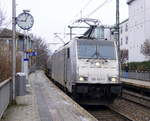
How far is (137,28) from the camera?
6500 centimetres

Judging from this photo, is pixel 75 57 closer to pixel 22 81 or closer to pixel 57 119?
pixel 22 81

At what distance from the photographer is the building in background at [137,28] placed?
60.4 meters

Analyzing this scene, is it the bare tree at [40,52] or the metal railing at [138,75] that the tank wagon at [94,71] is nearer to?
the metal railing at [138,75]

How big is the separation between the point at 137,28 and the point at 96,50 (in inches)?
1907

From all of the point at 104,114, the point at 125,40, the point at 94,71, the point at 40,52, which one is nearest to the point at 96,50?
the point at 94,71

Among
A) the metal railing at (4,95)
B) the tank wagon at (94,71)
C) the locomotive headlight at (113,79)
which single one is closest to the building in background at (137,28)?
the tank wagon at (94,71)

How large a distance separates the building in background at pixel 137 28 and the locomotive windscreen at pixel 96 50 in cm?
3952

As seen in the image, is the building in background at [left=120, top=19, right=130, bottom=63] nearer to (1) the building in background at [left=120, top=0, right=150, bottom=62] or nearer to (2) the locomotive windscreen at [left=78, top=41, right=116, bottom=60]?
(1) the building in background at [left=120, top=0, right=150, bottom=62]

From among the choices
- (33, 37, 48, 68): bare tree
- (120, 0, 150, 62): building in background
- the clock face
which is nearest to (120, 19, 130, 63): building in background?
(120, 0, 150, 62): building in background

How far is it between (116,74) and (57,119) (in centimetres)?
616

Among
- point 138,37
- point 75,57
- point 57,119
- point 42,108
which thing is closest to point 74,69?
point 75,57

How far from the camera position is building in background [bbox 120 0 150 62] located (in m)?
60.4

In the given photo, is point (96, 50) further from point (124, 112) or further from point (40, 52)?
point (40, 52)

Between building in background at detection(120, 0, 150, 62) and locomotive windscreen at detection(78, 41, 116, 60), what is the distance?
3952 cm
